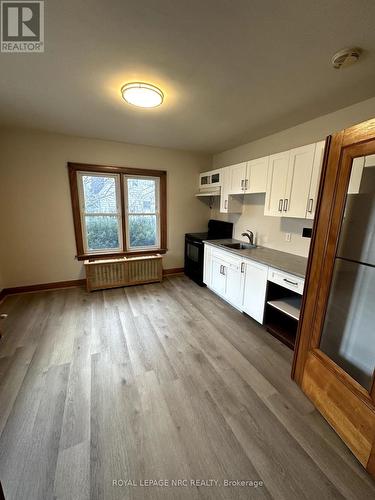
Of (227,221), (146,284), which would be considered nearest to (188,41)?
(227,221)

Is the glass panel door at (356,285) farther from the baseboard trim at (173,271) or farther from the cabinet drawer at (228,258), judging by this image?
Result: the baseboard trim at (173,271)

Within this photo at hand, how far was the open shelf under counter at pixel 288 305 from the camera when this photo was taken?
2225mm

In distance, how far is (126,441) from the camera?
1329 millimetres

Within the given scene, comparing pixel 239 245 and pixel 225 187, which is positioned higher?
pixel 225 187

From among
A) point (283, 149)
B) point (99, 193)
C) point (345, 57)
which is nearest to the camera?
point (345, 57)

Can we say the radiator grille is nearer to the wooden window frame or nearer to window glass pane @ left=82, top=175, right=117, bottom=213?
the wooden window frame

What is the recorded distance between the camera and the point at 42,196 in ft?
10.8

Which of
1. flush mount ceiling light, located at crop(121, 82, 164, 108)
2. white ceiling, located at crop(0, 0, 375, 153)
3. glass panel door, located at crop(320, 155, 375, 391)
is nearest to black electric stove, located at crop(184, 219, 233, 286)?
white ceiling, located at crop(0, 0, 375, 153)

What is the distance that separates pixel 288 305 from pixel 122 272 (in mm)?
2784

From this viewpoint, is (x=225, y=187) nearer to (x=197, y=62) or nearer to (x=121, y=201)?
(x=121, y=201)

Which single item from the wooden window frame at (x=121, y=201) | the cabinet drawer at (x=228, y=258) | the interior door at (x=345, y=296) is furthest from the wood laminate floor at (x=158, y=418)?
the wooden window frame at (x=121, y=201)

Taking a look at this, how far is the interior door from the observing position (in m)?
1.27

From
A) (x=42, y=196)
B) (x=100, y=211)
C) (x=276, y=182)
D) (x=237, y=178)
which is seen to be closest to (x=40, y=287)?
(x=42, y=196)

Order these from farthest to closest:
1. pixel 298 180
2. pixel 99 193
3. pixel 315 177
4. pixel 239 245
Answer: pixel 99 193
pixel 239 245
pixel 298 180
pixel 315 177
